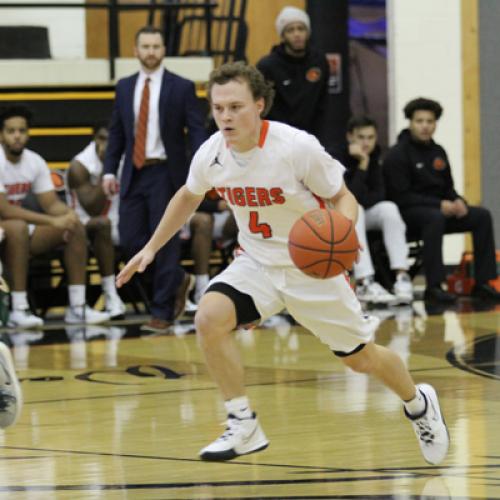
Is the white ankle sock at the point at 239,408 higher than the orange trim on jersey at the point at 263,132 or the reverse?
the reverse

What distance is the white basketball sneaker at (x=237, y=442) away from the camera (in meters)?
4.68

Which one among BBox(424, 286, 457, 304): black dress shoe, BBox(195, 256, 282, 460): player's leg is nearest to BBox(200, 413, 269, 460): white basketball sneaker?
BBox(195, 256, 282, 460): player's leg

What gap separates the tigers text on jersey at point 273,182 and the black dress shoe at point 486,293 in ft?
18.3

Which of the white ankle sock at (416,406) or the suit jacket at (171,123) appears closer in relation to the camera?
the white ankle sock at (416,406)

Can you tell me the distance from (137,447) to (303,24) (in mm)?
5410

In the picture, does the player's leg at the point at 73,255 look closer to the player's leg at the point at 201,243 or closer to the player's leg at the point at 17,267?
the player's leg at the point at 17,267

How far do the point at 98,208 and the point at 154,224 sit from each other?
108cm

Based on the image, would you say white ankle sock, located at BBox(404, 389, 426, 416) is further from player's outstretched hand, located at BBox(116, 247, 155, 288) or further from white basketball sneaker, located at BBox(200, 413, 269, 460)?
player's outstretched hand, located at BBox(116, 247, 155, 288)

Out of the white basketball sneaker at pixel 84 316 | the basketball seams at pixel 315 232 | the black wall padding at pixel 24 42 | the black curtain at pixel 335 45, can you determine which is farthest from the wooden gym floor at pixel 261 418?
the black curtain at pixel 335 45

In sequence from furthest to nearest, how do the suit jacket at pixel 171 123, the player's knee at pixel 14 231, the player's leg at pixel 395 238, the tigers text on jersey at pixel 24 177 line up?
the player's leg at pixel 395 238 < the tigers text on jersey at pixel 24 177 < the player's knee at pixel 14 231 < the suit jacket at pixel 171 123

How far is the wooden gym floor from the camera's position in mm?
4395

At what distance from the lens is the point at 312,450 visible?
195 inches

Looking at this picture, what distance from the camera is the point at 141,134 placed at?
8992 mm

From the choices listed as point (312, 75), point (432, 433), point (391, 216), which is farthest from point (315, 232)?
point (391, 216)
